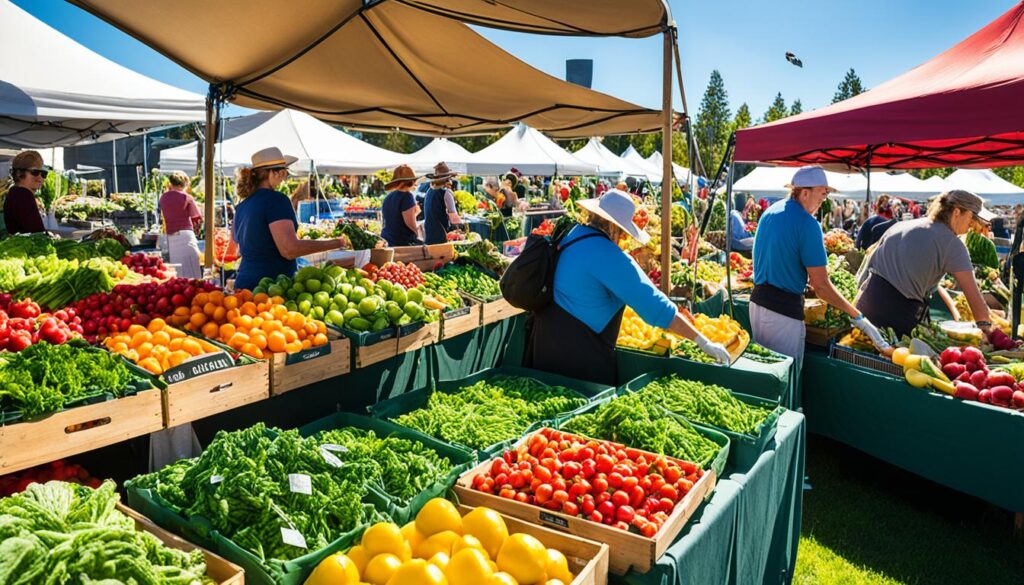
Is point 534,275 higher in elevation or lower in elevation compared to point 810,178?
lower

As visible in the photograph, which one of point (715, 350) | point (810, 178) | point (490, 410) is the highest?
point (810, 178)

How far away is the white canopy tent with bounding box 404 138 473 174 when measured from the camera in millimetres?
18273

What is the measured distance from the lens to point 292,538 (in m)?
1.94

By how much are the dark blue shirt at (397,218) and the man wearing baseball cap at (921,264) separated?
4769 millimetres

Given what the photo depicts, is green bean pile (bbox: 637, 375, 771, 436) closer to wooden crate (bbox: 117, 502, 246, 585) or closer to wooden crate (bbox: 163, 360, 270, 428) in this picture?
wooden crate (bbox: 163, 360, 270, 428)

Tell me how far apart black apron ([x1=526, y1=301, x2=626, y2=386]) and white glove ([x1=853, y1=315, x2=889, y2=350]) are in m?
2.23

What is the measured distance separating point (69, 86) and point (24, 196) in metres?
1.55

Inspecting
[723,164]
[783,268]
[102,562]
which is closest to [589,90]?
[723,164]

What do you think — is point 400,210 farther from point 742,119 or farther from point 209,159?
point 742,119

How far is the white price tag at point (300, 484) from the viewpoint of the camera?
2.09 metres

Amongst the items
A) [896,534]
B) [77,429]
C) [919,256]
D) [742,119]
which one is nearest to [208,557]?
[77,429]

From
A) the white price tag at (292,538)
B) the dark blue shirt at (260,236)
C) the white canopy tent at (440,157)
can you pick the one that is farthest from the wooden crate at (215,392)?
the white canopy tent at (440,157)

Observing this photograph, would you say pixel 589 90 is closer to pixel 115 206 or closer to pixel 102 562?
pixel 102 562

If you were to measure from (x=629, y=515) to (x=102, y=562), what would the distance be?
5.08ft
